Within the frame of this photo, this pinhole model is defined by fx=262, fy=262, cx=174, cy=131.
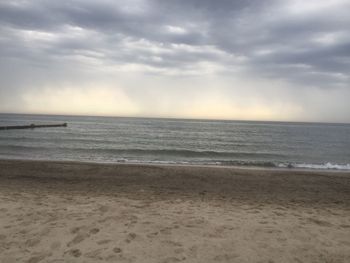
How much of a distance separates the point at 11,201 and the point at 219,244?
550 cm

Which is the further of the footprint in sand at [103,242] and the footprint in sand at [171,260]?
the footprint in sand at [103,242]

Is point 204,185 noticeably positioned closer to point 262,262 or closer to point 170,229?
point 170,229

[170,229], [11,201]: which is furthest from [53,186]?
[170,229]

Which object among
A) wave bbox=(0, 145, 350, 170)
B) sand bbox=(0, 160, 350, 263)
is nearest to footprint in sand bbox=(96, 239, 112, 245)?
sand bbox=(0, 160, 350, 263)

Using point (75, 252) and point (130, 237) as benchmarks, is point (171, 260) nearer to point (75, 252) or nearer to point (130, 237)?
point (130, 237)

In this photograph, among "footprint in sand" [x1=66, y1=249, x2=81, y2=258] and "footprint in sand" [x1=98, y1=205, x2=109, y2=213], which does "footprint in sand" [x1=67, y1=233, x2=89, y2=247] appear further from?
"footprint in sand" [x1=98, y1=205, x2=109, y2=213]

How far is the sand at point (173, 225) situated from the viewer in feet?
14.0

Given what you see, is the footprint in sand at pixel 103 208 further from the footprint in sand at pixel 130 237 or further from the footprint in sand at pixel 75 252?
the footprint in sand at pixel 75 252

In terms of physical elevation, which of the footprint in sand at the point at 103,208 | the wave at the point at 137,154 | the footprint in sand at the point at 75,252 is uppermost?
the footprint in sand at the point at 75,252

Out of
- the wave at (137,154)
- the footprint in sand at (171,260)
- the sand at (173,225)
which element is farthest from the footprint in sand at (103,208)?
the wave at (137,154)

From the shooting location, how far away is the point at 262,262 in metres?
4.08

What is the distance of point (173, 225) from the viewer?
5.40 metres

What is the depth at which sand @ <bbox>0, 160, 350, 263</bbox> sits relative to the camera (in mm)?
4258

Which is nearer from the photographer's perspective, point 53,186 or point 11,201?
point 11,201
